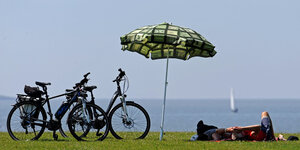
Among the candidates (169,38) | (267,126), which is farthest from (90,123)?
(267,126)

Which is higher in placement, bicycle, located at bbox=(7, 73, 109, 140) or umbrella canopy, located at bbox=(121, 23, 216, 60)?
umbrella canopy, located at bbox=(121, 23, 216, 60)

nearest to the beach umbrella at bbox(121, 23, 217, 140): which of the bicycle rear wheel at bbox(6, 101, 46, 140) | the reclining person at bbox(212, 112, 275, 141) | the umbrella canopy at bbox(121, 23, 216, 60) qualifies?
the umbrella canopy at bbox(121, 23, 216, 60)

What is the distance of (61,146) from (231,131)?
389 centimetres

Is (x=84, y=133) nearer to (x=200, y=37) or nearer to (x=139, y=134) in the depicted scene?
(x=139, y=134)

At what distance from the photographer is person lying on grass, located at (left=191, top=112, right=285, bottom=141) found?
38.9 ft

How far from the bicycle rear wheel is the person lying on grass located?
364 cm

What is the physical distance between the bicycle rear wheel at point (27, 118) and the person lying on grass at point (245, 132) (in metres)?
3.64

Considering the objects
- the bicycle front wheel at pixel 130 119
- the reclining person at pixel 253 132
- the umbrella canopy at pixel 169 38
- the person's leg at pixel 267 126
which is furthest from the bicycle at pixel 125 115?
the person's leg at pixel 267 126

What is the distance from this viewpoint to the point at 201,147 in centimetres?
1080

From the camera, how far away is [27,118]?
1201 centimetres

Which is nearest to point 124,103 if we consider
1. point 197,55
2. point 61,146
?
point 61,146

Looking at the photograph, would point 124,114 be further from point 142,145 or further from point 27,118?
point 27,118

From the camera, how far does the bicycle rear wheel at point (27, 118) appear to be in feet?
39.2

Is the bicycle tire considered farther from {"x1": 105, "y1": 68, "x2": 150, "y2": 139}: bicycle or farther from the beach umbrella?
the beach umbrella
